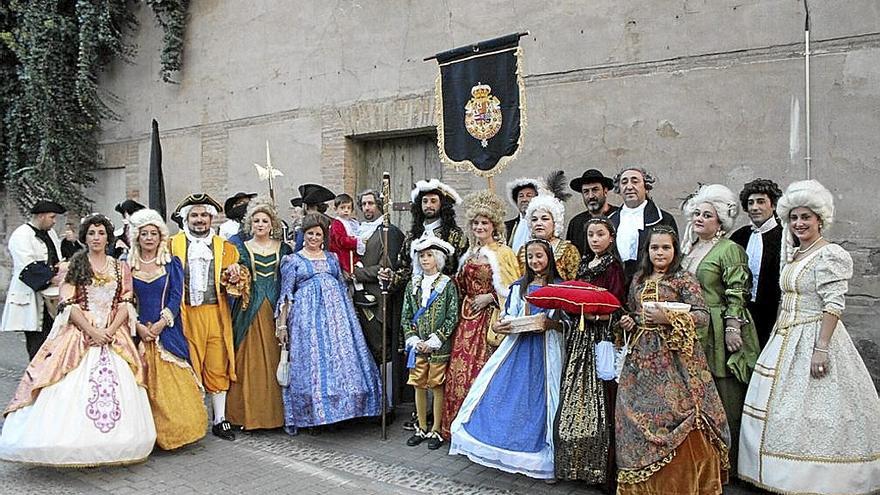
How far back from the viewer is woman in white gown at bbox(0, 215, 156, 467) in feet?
14.5

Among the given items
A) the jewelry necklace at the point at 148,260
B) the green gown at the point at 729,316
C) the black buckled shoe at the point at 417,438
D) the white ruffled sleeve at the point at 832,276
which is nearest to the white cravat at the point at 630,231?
the green gown at the point at 729,316

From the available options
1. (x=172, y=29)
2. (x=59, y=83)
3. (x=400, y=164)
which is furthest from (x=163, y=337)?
(x=59, y=83)

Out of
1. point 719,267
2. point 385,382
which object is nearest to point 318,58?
point 385,382

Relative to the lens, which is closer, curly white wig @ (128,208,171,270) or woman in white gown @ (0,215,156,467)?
woman in white gown @ (0,215,156,467)

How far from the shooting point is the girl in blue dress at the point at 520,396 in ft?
13.9

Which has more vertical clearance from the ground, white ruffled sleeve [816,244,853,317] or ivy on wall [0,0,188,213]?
ivy on wall [0,0,188,213]

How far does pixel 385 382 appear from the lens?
543cm

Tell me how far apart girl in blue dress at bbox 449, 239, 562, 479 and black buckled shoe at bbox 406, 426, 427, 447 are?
2.87 feet

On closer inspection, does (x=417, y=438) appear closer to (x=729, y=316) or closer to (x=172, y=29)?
(x=729, y=316)

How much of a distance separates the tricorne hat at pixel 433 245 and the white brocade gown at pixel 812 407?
2224mm

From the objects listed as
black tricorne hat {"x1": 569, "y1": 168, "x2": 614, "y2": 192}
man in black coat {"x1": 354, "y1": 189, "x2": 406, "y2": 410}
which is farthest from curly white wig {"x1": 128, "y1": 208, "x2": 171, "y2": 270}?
black tricorne hat {"x1": 569, "y1": 168, "x2": 614, "y2": 192}

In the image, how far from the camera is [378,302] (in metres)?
5.89

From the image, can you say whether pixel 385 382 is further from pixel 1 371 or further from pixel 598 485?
pixel 1 371

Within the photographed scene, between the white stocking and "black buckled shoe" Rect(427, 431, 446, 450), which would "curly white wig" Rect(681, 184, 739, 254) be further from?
the white stocking
